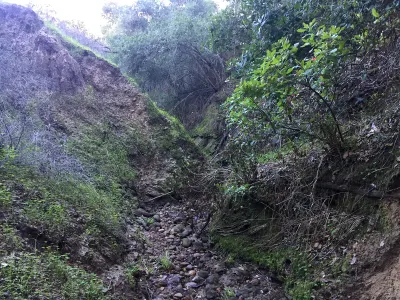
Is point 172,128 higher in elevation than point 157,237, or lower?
higher

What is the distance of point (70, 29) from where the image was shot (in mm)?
14047

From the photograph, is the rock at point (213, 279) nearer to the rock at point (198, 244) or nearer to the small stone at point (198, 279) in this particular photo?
the small stone at point (198, 279)

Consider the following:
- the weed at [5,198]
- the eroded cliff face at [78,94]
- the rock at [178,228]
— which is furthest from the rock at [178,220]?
the weed at [5,198]

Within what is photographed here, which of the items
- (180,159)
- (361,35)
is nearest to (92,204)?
(180,159)

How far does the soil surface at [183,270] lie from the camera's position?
393cm

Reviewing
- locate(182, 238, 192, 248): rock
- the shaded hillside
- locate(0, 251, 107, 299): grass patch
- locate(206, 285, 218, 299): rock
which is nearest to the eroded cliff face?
the shaded hillside

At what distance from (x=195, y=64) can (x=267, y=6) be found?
206 inches

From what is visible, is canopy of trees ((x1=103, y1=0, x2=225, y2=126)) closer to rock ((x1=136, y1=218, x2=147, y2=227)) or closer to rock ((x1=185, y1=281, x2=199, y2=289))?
rock ((x1=136, y1=218, x2=147, y2=227))

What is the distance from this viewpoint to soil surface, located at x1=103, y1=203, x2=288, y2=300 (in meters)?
3.93

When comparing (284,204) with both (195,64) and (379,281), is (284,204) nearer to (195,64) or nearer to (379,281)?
(379,281)

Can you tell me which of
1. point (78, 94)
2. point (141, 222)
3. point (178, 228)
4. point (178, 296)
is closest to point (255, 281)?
point (178, 296)

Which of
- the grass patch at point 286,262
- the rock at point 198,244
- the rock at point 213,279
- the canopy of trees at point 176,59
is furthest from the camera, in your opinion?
the canopy of trees at point 176,59

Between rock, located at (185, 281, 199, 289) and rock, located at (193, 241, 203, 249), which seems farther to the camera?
rock, located at (193, 241, 203, 249)

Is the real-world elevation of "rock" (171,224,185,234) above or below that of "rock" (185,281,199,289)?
above
